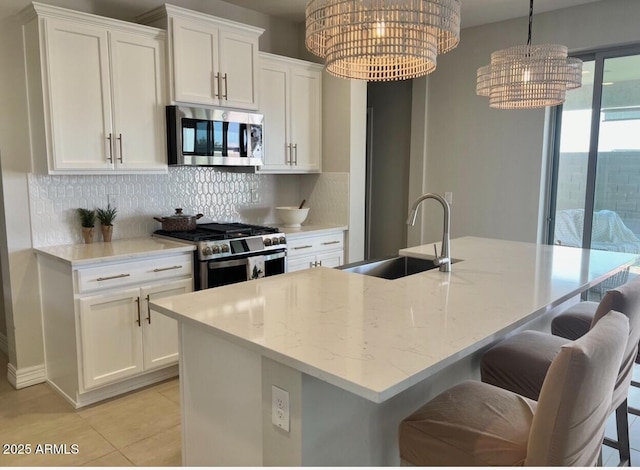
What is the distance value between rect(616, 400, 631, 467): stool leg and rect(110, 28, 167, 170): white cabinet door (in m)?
3.08

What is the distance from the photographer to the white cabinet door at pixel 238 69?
3758 mm

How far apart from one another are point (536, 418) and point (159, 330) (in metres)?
2.57

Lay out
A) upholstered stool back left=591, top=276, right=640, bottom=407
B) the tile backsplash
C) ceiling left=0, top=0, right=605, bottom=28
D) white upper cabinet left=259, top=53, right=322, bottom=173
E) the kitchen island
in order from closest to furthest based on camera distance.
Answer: the kitchen island
upholstered stool back left=591, top=276, right=640, bottom=407
the tile backsplash
ceiling left=0, top=0, right=605, bottom=28
white upper cabinet left=259, top=53, right=322, bottom=173

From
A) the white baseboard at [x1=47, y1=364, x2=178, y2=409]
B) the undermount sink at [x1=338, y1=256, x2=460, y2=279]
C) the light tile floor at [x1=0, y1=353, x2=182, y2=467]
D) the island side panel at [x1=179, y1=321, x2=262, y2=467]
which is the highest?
the undermount sink at [x1=338, y1=256, x2=460, y2=279]

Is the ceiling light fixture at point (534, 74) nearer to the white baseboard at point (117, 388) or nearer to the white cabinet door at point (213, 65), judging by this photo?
the white cabinet door at point (213, 65)

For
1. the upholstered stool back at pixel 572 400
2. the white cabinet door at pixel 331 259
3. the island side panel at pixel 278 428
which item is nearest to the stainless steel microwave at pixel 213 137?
the white cabinet door at pixel 331 259

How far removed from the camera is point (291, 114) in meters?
4.43

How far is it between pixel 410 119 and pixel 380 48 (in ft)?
12.7

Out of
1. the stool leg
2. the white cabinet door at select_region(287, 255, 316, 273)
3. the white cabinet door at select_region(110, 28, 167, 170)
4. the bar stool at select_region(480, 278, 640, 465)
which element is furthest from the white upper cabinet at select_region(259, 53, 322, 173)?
the stool leg

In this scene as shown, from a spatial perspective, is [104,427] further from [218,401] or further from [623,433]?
[623,433]

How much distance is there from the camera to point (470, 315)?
179cm

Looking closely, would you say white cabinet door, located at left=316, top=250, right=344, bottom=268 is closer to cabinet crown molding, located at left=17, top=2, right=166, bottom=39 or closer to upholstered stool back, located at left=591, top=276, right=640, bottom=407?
cabinet crown molding, located at left=17, top=2, right=166, bottom=39

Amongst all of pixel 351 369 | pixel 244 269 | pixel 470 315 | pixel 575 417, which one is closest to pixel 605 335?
pixel 575 417

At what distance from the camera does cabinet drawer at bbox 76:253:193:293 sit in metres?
2.94
